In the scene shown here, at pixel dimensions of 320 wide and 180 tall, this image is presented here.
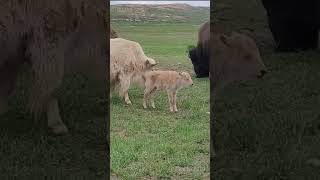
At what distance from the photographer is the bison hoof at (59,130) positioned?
1.49 meters

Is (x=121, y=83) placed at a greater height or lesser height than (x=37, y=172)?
greater

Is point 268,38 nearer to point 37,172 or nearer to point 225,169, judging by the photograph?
point 225,169

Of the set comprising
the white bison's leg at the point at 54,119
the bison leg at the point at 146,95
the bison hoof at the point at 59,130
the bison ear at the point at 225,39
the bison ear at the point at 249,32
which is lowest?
the bison hoof at the point at 59,130

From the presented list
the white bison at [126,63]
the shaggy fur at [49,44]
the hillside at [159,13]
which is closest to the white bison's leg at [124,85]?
the white bison at [126,63]

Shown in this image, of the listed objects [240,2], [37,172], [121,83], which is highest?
[240,2]

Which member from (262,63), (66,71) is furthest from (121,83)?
(262,63)

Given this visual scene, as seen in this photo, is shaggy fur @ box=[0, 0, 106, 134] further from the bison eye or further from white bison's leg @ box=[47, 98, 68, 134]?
the bison eye

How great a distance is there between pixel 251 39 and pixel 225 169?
1.38 ft

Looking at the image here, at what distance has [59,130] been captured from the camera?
1490 mm

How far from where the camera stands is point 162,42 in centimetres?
144

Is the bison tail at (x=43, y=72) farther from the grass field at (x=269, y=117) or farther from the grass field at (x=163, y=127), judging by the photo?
the grass field at (x=269, y=117)

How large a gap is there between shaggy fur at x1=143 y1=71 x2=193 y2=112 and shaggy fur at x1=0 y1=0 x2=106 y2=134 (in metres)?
0.18

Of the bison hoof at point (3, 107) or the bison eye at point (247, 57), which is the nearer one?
the bison eye at point (247, 57)

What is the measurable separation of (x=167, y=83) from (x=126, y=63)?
0.23m
